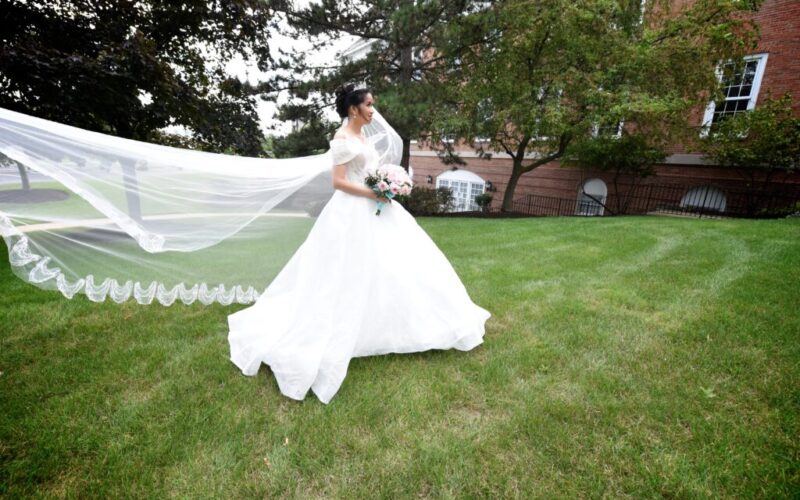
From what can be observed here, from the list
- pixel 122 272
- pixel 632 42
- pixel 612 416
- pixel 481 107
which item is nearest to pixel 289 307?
pixel 122 272

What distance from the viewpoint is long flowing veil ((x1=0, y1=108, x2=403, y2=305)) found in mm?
2506

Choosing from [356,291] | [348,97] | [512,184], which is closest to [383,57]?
[512,184]

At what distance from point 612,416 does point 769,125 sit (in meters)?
14.2

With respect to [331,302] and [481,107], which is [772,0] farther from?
[331,302]

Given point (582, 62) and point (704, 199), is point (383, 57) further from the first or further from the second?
point (704, 199)

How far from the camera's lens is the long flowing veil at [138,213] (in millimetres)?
2506

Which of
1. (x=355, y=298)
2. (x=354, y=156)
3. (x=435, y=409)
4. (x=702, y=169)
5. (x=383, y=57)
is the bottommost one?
(x=435, y=409)

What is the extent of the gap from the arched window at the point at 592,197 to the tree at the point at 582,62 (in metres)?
4.17

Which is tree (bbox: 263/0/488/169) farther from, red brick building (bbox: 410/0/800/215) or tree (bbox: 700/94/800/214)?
tree (bbox: 700/94/800/214)

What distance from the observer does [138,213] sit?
2.84m

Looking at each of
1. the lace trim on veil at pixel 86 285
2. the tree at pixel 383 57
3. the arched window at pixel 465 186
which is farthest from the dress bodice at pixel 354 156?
the arched window at pixel 465 186

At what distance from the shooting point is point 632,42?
11.2 metres

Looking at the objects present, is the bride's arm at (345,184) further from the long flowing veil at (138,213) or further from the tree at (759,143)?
the tree at (759,143)

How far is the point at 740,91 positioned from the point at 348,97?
1710 centimetres
